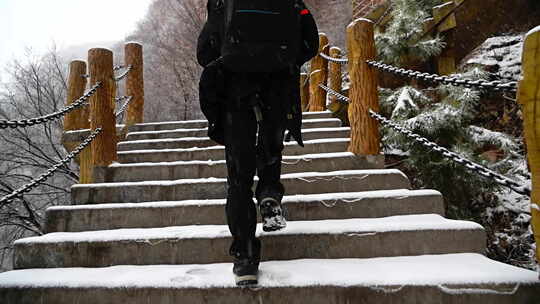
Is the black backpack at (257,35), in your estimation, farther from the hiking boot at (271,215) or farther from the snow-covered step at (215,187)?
the snow-covered step at (215,187)

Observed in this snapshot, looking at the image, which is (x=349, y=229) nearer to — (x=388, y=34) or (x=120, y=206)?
(x=120, y=206)

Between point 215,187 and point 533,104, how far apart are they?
7.70ft

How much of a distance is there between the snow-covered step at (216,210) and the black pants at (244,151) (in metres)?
0.84

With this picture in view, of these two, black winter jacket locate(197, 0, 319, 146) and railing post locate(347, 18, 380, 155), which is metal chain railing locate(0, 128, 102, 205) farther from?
railing post locate(347, 18, 380, 155)

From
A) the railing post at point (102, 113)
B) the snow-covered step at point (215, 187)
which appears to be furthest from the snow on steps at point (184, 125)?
the snow-covered step at point (215, 187)

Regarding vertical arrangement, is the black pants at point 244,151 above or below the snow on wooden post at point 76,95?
below

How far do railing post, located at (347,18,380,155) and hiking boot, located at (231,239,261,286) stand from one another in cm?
186

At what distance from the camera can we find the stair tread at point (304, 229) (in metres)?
2.06

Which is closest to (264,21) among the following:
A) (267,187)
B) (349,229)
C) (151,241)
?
(267,187)

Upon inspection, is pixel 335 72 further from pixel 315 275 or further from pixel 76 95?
pixel 315 275

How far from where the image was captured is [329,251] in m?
2.06

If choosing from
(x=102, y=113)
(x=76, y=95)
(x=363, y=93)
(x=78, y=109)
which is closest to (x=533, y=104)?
(x=363, y=93)

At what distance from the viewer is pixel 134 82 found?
217 inches

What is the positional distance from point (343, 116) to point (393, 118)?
2.00 m
